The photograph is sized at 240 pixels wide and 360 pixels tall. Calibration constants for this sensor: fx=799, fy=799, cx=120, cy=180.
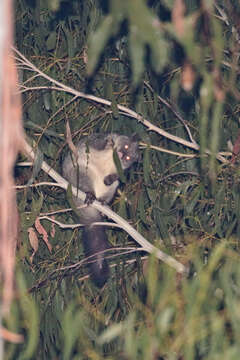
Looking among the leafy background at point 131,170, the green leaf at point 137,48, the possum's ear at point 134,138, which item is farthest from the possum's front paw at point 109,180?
the green leaf at point 137,48

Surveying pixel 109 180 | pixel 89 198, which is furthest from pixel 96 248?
pixel 109 180

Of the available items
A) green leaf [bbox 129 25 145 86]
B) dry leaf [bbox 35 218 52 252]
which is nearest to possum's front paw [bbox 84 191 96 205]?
dry leaf [bbox 35 218 52 252]

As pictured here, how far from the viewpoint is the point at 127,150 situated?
16.9ft

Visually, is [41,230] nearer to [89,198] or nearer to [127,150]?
[89,198]

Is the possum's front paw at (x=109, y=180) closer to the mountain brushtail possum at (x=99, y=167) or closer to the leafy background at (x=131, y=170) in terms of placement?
the mountain brushtail possum at (x=99, y=167)

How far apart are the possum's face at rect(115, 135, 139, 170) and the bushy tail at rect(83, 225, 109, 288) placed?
1.73ft

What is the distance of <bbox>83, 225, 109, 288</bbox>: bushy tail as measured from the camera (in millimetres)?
4652

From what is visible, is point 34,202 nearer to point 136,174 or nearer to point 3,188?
point 136,174

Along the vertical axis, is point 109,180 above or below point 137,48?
below

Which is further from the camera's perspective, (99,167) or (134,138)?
(99,167)

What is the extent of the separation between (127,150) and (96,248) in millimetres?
712

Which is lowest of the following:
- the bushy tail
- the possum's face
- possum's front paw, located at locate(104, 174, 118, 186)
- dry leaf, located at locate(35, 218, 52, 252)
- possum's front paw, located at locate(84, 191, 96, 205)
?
the bushy tail

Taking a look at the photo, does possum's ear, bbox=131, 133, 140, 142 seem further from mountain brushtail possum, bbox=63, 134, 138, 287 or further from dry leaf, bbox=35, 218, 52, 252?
dry leaf, bbox=35, 218, 52, 252

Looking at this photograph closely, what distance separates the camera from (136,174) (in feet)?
17.6
